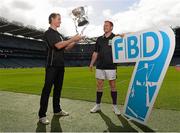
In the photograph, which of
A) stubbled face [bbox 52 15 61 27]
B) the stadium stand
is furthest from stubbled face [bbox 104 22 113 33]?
the stadium stand

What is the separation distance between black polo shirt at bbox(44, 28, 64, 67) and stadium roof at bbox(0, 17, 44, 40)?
60.7m

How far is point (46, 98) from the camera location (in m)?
5.64

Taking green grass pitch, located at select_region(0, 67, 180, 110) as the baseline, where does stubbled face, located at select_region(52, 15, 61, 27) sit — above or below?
above

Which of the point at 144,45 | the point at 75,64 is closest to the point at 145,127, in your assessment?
the point at 144,45

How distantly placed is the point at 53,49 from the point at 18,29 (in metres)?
71.7

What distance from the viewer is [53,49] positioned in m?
5.61

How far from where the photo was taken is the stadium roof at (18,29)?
66.2 m

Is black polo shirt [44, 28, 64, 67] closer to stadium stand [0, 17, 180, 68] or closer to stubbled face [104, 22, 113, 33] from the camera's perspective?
stubbled face [104, 22, 113, 33]

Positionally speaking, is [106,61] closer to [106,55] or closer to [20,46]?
[106,55]

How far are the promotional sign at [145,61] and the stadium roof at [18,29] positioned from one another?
61.6 meters

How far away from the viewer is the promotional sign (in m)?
4.54

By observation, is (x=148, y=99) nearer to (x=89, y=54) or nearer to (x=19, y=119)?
(x=19, y=119)

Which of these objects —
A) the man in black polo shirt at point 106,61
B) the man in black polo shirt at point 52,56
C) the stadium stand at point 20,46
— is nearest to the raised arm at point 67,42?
the man in black polo shirt at point 52,56

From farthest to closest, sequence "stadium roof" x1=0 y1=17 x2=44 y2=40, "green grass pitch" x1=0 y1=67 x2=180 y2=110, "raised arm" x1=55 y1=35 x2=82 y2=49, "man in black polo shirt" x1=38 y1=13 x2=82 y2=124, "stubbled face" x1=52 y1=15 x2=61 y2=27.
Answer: "stadium roof" x1=0 y1=17 x2=44 y2=40 → "green grass pitch" x1=0 y1=67 x2=180 y2=110 → "stubbled face" x1=52 y1=15 x2=61 y2=27 → "man in black polo shirt" x1=38 y1=13 x2=82 y2=124 → "raised arm" x1=55 y1=35 x2=82 y2=49
